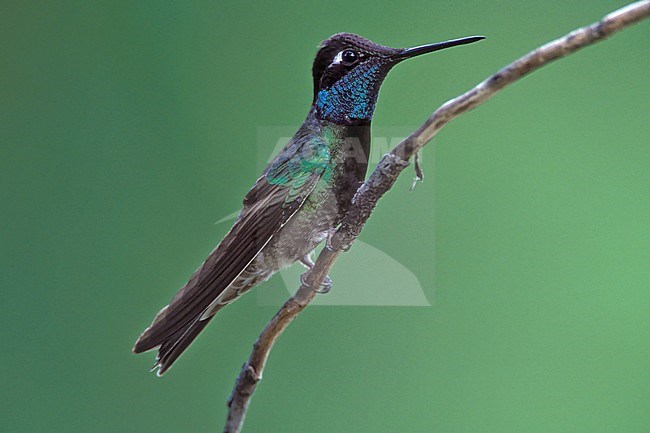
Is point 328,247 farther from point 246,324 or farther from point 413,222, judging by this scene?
point 246,324

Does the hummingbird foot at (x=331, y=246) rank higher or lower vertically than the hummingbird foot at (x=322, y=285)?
higher

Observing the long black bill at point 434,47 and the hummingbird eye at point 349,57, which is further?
the hummingbird eye at point 349,57

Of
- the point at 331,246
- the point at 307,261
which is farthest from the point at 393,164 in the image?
the point at 307,261

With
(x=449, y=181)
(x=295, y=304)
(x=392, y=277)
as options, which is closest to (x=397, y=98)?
(x=449, y=181)

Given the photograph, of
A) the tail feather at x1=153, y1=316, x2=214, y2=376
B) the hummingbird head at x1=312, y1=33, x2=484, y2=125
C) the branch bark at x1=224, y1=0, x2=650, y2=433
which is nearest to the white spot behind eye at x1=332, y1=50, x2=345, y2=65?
the hummingbird head at x1=312, y1=33, x2=484, y2=125

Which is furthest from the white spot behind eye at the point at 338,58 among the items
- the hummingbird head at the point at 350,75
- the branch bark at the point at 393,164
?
the branch bark at the point at 393,164

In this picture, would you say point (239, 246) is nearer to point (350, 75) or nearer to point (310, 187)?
point (310, 187)

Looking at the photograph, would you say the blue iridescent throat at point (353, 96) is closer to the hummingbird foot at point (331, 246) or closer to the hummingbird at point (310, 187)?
the hummingbird at point (310, 187)

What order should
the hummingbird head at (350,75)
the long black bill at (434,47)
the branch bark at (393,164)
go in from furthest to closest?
the hummingbird head at (350,75) → the long black bill at (434,47) → the branch bark at (393,164)
